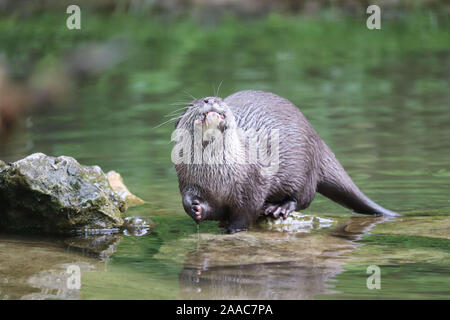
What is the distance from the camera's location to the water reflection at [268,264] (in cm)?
323

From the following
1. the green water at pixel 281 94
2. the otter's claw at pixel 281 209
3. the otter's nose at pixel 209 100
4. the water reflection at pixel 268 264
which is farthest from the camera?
the otter's claw at pixel 281 209

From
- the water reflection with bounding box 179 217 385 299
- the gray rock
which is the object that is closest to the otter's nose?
the water reflection with bounding box 179 217 385 299

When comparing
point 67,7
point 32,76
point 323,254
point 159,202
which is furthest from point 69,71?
point 323,254

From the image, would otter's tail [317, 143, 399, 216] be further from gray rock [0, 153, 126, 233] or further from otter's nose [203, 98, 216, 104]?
gray rock [0, 153, 126, 233]

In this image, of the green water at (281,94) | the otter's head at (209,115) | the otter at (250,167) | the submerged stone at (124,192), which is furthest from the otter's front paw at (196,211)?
the submerged stone at (124,192)

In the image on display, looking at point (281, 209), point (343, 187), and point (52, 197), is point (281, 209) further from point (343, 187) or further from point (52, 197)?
point (52, 197)

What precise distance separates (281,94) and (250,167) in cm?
449

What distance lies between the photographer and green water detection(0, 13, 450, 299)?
3420 millimetres

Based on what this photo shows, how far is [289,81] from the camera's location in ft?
31.0

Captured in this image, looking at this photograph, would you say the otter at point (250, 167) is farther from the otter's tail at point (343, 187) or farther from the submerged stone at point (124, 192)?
the submerged stone at point (124, 192)

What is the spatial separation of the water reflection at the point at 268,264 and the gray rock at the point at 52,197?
621mm

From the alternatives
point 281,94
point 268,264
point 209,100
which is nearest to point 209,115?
point 209,100
